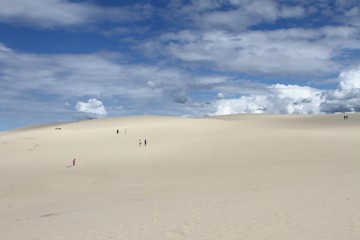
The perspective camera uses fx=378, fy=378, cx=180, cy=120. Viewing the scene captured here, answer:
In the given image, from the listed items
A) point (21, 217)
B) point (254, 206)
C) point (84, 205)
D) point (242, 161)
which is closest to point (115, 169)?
point (242, 161)

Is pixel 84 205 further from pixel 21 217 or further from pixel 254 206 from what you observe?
pixel 254 206

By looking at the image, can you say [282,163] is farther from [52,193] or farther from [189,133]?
[189,133]

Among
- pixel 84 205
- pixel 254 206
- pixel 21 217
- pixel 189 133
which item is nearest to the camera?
pixel 254 206

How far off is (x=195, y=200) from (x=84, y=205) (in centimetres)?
535

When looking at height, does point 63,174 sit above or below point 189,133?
below

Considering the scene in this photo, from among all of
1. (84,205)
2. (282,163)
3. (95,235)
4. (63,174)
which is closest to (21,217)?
(84,205)

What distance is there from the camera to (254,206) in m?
13.4

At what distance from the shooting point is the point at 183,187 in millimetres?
21125

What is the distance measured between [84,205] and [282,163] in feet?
52.7

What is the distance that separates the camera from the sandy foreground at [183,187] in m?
10.9

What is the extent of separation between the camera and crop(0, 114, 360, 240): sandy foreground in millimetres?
10930

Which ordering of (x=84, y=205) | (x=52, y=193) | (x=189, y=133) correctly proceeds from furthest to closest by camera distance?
(x=189, y=133) → (x=52, y=193) → (x=84, y=205)

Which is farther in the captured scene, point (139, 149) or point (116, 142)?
point (116, 142)

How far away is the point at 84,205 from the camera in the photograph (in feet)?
57.3
